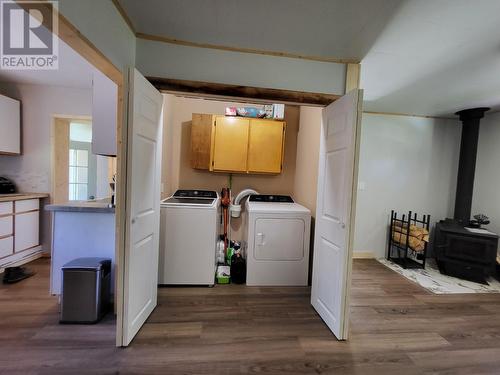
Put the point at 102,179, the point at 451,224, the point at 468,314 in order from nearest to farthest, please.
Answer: the point at 468,314 < the point at 451,224 < the point at 102,179

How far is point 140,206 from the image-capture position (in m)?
1.67

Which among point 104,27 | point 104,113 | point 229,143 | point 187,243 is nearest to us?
point 104,27

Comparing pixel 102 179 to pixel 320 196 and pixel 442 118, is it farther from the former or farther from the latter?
pixel 442 118

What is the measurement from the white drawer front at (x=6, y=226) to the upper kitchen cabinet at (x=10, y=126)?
2.84ft

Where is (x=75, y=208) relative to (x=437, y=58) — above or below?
below

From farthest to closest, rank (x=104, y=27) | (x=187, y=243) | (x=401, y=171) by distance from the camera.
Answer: (x=401, y=171) → (x=187, y=243) → (x=104, y=27)

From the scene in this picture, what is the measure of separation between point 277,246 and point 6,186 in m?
3.51

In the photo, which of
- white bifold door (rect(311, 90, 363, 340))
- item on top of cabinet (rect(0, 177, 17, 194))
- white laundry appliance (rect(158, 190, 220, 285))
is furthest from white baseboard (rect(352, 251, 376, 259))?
item on top of cabinet (rect(0, 177, 17, 194))

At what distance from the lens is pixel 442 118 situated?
11.8 feet

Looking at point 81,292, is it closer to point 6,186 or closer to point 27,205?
point 27,205

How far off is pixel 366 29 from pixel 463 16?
0.53 meters

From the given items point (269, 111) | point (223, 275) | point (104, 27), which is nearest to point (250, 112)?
point (269, 111)

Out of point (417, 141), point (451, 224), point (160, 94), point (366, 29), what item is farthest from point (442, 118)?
point (160, 94)

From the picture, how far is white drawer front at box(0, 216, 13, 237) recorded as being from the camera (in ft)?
8.67
